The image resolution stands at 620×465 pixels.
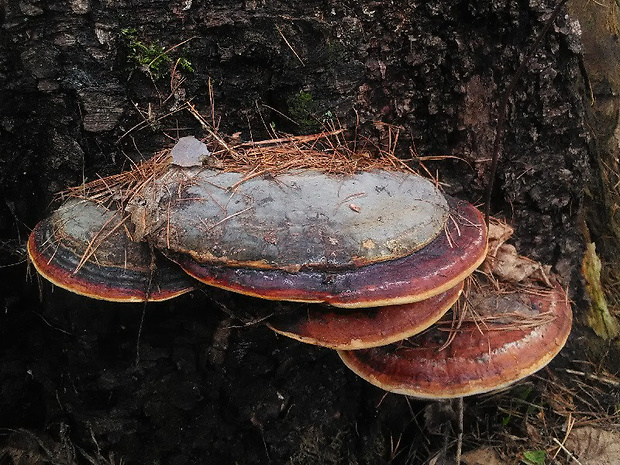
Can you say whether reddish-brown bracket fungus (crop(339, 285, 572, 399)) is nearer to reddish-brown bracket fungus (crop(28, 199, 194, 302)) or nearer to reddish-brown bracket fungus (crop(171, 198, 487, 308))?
reddish-brown bracket fungus (crop(171, 198, 487, 308))

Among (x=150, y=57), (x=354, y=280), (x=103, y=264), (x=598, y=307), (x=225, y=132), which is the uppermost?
(x=150, y=57)

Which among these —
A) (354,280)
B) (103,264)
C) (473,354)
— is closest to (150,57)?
(103,264)

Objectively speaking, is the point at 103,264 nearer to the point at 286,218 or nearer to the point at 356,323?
the point at 286,218

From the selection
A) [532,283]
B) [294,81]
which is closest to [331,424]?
[532,283]

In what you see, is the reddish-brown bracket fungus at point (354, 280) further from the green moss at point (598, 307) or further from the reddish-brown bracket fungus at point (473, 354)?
the green moss at point (598, 307)

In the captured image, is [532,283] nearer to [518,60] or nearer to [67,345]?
[518,60]

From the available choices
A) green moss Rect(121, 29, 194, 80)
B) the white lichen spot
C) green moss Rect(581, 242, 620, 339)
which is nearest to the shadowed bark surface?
green moss Rect(121, 29, 194, 80)
